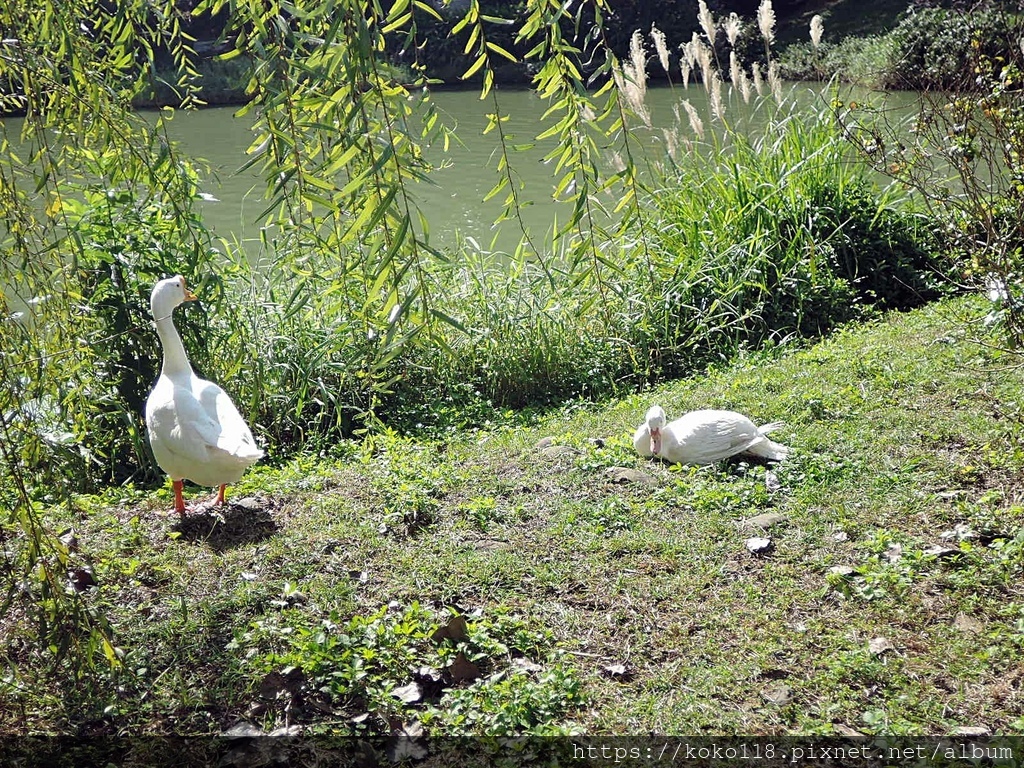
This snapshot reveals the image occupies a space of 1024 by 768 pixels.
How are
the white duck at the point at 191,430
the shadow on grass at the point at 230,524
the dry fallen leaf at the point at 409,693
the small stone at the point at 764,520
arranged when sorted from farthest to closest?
the white duck at the point at 191,430 < the shadow on grass at the point at 230,524 < the small stone at the point at 764,520 < the dry fallen leaf at the point at 409,693

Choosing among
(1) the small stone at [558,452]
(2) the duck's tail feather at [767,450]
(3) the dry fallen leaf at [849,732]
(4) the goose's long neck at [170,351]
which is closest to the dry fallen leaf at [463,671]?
(3) the dry fallen leaf at [849,732]

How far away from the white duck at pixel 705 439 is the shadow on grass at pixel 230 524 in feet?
5.58

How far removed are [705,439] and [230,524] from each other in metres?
2.08

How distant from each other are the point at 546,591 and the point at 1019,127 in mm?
2726

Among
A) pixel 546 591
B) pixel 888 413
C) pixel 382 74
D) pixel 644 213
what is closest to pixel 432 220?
pixel 644 213

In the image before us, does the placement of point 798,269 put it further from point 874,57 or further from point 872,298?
point 874,57

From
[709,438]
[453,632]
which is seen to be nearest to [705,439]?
Result: [709,438]

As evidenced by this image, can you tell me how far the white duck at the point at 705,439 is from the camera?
430 centimetres

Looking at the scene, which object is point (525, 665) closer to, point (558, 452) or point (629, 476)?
point (629, 476)

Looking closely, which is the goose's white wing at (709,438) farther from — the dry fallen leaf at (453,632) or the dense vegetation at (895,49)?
the dense vegetation at (895,49)

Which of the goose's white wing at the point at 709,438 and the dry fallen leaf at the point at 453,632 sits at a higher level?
the dry fallen leaf at the point at 453,632

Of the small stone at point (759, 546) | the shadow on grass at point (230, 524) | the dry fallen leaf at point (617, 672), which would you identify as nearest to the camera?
the dry fallen leaf at point (617, 672)

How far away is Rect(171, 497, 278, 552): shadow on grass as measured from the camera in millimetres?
3840

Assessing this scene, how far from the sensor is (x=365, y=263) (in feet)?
7.38
